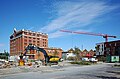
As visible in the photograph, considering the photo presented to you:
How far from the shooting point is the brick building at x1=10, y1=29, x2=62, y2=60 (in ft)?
378

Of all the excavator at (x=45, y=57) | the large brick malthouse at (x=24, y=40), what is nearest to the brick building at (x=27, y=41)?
the large brick malthouse at (x=24, y=40)

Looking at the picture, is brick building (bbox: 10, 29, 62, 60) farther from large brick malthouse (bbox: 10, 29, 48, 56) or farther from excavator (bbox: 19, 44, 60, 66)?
excavator (bbox: 19, 44, 60, 66)

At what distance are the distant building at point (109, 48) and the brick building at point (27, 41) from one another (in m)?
29.7

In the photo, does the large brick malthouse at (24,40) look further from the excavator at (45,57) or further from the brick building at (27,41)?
the excavator at (45,57)

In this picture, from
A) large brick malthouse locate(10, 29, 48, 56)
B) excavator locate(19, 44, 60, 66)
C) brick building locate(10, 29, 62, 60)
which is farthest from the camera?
large brick malthouse locate(10, 29, 48, 56)

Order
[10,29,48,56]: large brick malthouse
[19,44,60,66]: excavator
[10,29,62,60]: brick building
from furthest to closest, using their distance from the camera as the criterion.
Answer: [10,29,48,56]: large brick malthouse < [10,29,62,60]: brick building < [19,44,60,66]: excavator

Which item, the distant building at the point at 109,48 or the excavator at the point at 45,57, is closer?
the excavator at the point at 45,57

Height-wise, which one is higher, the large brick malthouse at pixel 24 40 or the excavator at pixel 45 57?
the large brick malthouse at pixel 24 40

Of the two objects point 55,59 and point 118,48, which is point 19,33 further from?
point 55,59

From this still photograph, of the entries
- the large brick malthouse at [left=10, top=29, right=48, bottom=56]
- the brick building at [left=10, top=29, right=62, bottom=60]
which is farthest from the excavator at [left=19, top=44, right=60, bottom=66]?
the large brick malthouse at [left=10, top=29, right=48, bottom=56]

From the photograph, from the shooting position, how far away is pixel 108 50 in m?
96.9

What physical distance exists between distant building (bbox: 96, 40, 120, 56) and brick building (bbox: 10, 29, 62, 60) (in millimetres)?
29734

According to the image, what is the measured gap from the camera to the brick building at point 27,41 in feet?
378

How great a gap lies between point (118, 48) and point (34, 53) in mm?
48284
